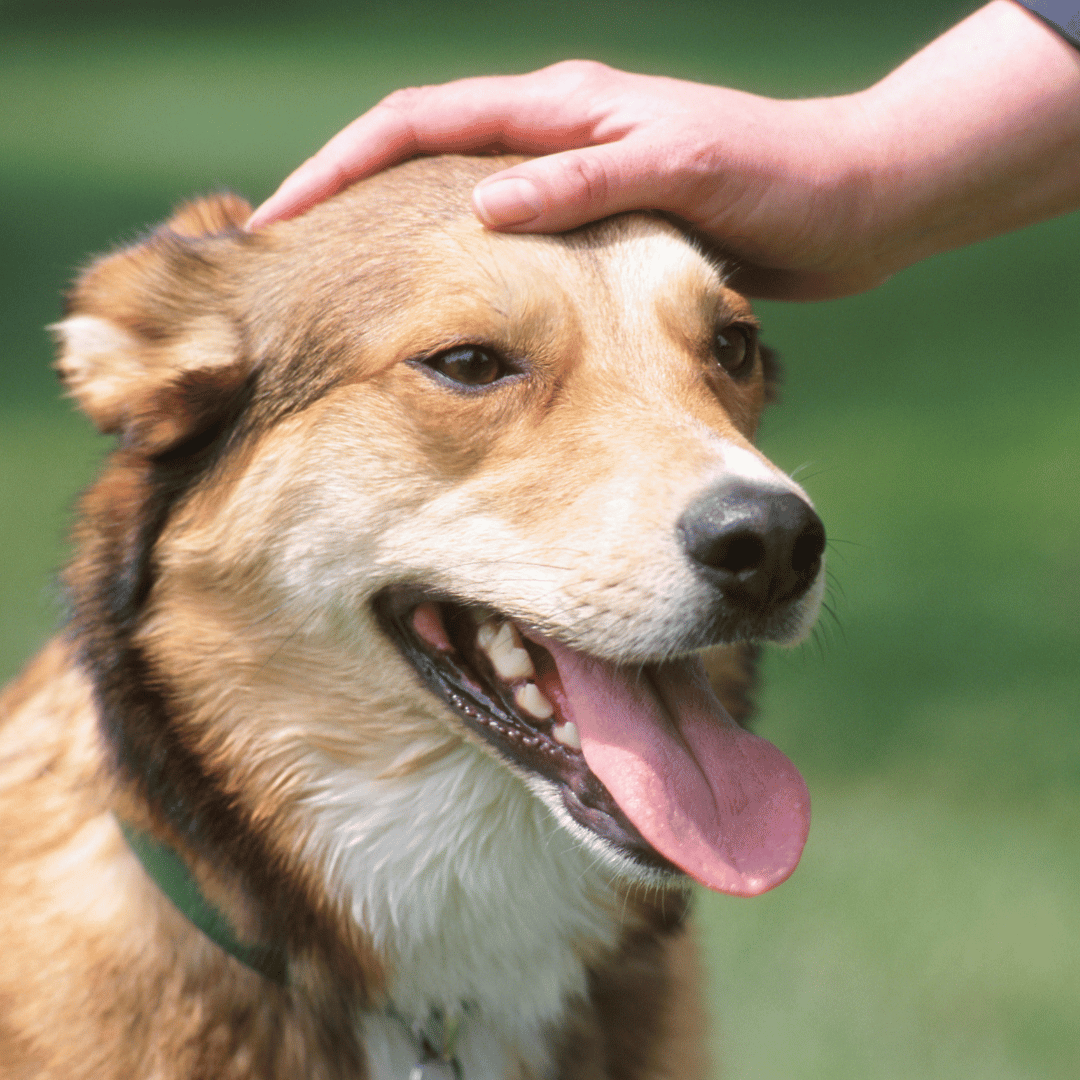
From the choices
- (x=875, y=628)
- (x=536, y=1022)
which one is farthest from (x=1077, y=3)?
(x=875, y=628)

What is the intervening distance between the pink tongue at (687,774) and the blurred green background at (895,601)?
0.36m

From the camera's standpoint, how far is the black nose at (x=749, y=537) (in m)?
2.01

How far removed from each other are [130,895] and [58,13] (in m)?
20.9

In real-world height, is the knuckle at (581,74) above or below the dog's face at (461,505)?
above

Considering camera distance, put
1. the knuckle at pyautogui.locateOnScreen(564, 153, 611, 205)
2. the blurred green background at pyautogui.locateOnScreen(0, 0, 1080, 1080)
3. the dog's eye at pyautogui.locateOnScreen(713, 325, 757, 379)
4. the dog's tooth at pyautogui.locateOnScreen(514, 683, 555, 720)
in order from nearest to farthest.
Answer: the dog's tooth at pyautogui.locateOnScreen(514, 683, 555, 720) → the knuckle at pyautogui.locateOnScreen(564, 153, 611, 205) → the dog's eye at pyautogui.locateOnScreen(713, 325, 757, 379) → the blurred green background at pyautogui.locateOnScreen(0, 0, 1080, 1080)

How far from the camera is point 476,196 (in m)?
2.35

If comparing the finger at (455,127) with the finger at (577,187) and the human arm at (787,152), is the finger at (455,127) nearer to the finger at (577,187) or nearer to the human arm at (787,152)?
the human arm at (787,152)

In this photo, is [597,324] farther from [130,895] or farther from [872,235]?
[130,895]

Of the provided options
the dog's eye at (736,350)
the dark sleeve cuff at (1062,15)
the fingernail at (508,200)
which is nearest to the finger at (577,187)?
the fingernail at (508,200)

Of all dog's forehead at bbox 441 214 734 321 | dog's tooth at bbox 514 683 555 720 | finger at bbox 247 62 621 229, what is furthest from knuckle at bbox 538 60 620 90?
dog's tooth at bbox 514 683 555 720

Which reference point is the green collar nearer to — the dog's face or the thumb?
the dog's face

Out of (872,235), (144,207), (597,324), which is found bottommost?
(144,207)

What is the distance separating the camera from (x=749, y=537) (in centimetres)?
202

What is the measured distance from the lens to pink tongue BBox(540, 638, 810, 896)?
212 centimetres
